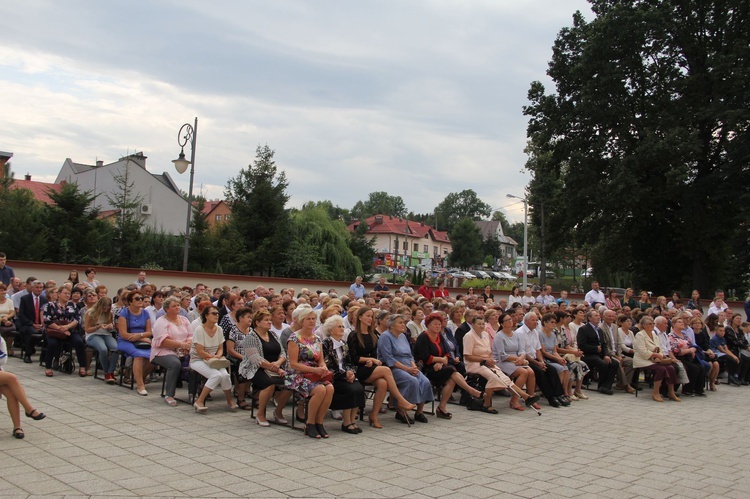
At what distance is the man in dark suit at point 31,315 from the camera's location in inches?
436

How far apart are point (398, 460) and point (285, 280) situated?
17496 millimetres

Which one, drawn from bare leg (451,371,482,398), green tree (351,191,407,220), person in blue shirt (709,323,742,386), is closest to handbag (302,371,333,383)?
bare leg (451,371,482,398)

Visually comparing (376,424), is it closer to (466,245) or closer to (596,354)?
(596,354)

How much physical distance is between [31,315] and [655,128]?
27794 mm

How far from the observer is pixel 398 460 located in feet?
22.2

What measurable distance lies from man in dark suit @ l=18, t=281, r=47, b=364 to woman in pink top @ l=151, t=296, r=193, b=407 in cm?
309

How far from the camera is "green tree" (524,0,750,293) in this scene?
2911 centimetres

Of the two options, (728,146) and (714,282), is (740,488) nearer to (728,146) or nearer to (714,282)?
(728,146)

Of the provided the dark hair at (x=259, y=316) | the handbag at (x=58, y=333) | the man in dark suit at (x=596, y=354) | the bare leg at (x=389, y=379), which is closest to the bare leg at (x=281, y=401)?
the dark hair at (x=259, y=316)

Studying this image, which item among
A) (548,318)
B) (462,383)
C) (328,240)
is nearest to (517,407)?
(462,383)

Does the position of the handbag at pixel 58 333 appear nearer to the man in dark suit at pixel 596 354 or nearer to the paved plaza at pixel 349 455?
the paved plaza at pixel 349 455

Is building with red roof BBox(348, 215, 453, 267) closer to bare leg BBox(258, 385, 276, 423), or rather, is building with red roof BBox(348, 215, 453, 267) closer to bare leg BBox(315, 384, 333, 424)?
bare leg BBox(258, 385, 276, 423)

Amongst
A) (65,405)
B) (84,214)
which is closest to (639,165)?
(84,214)

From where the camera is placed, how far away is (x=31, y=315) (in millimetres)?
11125
